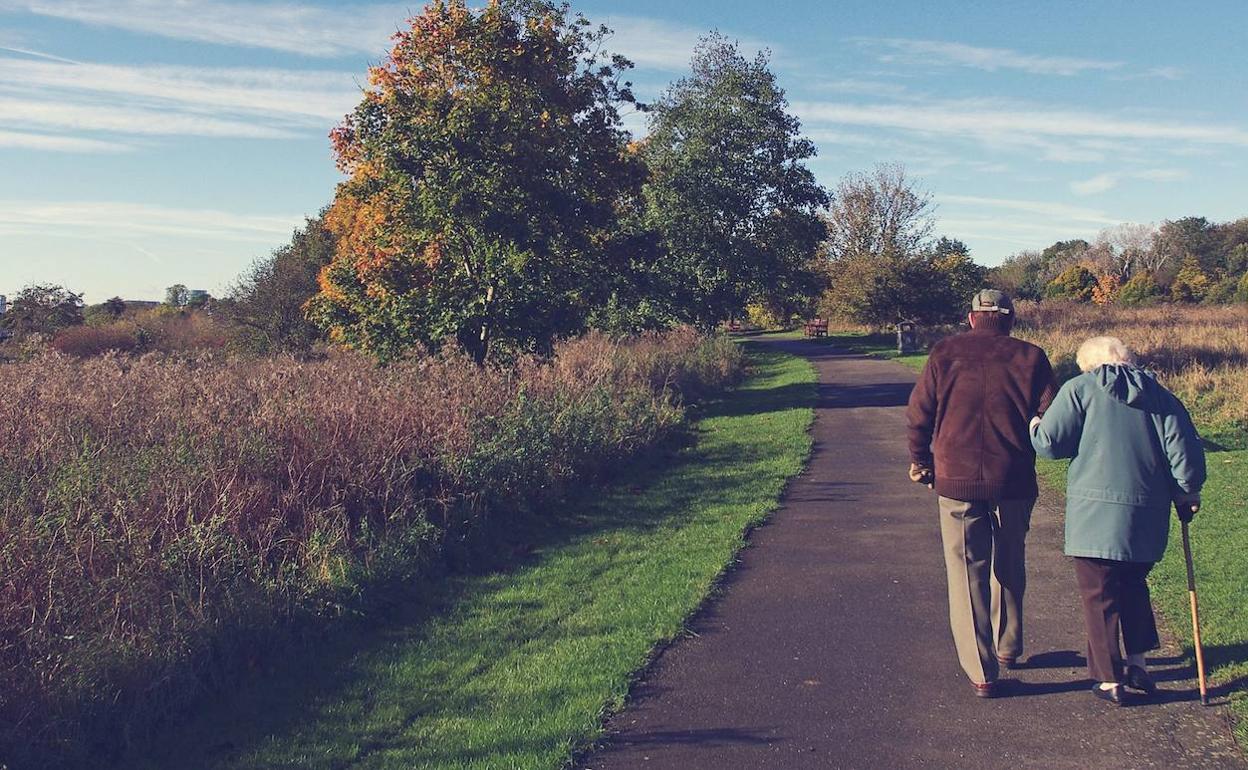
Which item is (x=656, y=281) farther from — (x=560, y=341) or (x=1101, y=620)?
(x=1101, y=620)

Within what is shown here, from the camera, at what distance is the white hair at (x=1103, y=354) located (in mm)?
4941

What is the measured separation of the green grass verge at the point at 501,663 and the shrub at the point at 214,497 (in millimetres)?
372

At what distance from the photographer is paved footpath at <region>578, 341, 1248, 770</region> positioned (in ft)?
14.3

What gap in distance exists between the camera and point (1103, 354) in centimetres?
497

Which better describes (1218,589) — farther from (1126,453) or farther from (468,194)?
(468,194)

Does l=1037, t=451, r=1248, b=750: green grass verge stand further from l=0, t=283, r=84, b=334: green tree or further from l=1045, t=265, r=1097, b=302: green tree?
l=1045, t=265, r=1097, b=302: green tree

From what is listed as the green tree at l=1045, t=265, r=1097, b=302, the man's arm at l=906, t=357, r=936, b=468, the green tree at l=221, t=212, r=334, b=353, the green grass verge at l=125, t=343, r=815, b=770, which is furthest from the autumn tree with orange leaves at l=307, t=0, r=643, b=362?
the green tree at l=1045, t=265, r=1097, b=302

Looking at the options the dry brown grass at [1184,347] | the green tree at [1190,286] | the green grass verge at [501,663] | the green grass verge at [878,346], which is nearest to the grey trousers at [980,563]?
the green grass verge at [501,663]

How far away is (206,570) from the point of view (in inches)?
255

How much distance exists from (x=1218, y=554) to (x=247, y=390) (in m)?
9.13

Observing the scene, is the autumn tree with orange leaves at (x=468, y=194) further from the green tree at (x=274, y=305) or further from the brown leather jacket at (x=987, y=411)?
the green tree at (x=274, y=305)

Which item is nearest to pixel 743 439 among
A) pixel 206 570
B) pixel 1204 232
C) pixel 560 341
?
pixel 560 341

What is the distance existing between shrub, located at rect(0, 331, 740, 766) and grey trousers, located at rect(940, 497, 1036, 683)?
13.2 feet

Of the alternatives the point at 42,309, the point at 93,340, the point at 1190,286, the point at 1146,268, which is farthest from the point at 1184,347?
the point at 1146,268
